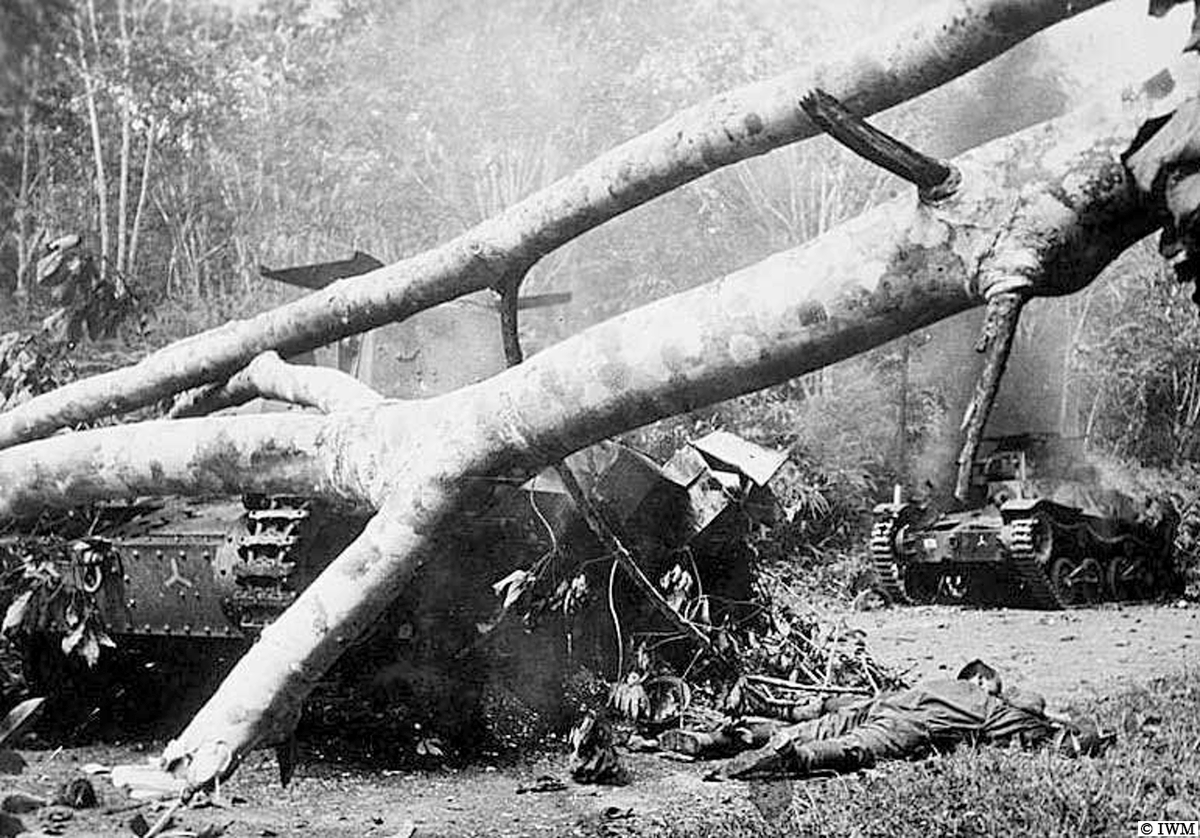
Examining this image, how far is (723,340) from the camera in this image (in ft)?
6.97

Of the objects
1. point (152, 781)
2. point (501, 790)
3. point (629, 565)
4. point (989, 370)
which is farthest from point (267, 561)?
point (989, 370)

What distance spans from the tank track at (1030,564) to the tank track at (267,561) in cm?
388

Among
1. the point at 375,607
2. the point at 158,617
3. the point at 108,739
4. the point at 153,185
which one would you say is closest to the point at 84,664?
the point at 108,739

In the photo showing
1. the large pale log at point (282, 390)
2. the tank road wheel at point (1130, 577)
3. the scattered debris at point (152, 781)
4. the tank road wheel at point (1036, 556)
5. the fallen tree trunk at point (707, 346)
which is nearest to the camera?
the fallen tree trunk at point (707, 346)

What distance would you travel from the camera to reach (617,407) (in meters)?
2.29

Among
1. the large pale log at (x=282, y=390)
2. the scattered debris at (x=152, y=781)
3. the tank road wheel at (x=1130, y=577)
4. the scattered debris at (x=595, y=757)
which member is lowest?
the scattered debris at (x=595, y=757)

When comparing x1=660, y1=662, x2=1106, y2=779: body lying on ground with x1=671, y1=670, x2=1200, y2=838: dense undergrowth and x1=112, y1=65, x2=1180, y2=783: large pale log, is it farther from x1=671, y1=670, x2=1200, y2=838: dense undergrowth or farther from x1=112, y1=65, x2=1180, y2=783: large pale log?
x1=112, y1=65, x2=1180, y2=783: large pale log

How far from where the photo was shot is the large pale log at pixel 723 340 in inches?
71.8

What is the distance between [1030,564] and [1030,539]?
19 cm

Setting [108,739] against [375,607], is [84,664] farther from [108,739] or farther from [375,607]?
[375,607]

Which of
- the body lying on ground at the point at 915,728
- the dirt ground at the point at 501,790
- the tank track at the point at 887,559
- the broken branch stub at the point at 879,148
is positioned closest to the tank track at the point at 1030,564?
the tank track at the point at 887,559

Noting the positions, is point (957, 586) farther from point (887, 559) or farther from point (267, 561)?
point (267, 561)

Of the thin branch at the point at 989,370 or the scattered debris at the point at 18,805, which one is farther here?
the thin branch at the point at 989,370

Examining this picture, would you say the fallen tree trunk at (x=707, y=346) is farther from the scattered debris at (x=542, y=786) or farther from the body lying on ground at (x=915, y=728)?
the body lying on ground at (x=915, y=728)
